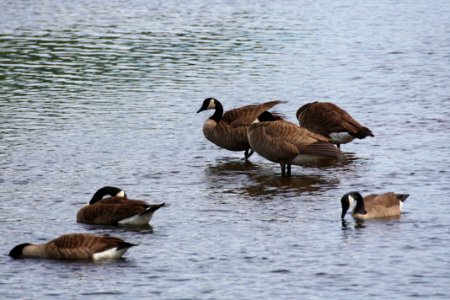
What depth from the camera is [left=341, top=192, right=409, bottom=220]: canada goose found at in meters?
15.3

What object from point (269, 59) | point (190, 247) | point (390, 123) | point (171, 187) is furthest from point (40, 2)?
point (190, 247)

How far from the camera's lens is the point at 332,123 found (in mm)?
19609

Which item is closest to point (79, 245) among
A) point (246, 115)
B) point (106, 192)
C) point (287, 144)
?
point (106, 192)

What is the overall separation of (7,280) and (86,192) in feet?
13.7

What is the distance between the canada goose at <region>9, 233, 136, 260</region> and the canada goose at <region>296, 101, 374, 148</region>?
261 inches

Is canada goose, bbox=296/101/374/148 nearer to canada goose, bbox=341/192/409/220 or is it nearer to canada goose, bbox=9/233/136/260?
canada goose, bbox=341/192/409/220

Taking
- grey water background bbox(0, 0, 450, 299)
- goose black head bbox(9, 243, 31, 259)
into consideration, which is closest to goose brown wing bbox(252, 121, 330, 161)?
grey water background bbox(0, 0, 450, 299)

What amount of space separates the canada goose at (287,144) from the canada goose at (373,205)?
7.53ft

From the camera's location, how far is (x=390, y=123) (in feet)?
72.6

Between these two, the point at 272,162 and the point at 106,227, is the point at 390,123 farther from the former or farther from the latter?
the point at 106,227

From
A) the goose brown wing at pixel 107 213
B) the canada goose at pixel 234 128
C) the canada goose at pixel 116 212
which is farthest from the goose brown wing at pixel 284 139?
the goose brown wing at pixel 107 213

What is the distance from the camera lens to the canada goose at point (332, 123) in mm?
19484

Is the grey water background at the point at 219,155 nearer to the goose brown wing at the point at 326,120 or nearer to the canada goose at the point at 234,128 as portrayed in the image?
the canada goose at the point at 234,128

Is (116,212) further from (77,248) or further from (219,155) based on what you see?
(219,155)
